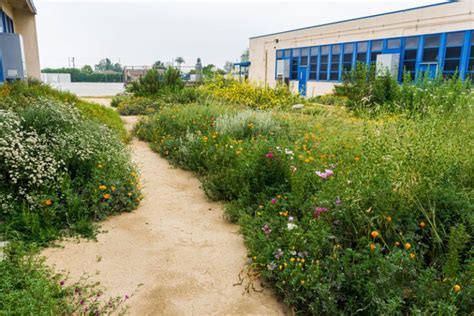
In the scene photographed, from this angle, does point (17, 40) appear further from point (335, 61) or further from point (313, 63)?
point (313, 63)

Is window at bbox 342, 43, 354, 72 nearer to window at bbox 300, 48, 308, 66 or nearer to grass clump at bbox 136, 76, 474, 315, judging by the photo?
window at bbox 300, 48, 308, 66

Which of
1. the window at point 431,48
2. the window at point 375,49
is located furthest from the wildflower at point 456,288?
the window at point 375,49

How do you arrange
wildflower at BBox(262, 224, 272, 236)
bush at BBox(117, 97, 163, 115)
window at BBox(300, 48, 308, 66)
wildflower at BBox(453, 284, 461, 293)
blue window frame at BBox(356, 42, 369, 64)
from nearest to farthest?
wildflower at BBox(453, 284, 461, 293) → wildflower at BBox(262, 224, 272, 236) → bush at BBox(117, 97, 163, 115) → blue window frame at BBox(356, 42, 369, 64) → window at BBox(300, 48, 308, 66)

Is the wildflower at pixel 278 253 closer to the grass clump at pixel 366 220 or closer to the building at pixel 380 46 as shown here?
the grass clump at pixel 366 220

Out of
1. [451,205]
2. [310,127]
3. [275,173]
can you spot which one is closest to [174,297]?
[275,173]

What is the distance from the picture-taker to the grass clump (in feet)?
7.45

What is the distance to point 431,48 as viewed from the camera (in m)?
16.7

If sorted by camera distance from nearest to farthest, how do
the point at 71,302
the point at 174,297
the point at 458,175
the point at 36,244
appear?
the point at 71,302
the point at 174,297
the point at 36,244
the point at 458,175

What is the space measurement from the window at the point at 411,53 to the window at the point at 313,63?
6.37 metres

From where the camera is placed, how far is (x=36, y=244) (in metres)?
3.06

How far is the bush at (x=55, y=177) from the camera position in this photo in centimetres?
335

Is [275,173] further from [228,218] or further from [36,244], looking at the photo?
[36,244]

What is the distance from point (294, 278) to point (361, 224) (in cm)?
75

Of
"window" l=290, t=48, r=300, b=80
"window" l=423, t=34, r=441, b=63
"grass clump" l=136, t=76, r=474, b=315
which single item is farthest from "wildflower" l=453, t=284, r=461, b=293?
"window" l=290, t=48, r=300, b=80
